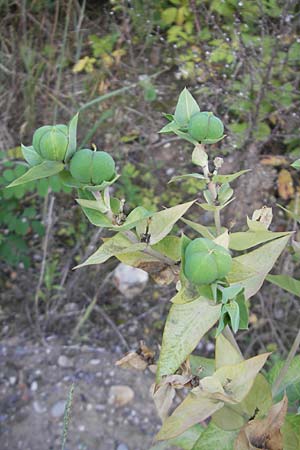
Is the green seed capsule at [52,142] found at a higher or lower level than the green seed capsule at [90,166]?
higher

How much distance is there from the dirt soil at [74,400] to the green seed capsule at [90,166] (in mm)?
973

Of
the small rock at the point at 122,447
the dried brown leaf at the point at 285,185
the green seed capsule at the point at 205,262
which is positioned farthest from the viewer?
the dried brown leaf at the point at 285,185

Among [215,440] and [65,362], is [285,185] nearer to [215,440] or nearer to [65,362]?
[65,362]

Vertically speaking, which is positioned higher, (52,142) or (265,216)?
(52,142)

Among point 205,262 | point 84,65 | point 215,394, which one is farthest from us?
point 84,65

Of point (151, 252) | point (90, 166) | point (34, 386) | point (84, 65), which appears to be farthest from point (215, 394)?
point (84, 65)

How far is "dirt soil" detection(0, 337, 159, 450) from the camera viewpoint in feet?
4.42

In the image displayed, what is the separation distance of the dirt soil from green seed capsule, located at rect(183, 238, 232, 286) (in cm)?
97

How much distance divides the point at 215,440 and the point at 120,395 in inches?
29.5

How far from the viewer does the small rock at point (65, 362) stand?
150 cm

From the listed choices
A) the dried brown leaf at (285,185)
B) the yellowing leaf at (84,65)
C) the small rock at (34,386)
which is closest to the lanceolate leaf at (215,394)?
the small rock at (34,386)

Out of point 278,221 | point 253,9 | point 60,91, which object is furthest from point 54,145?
point 60,91

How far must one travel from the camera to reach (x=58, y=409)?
140 cm

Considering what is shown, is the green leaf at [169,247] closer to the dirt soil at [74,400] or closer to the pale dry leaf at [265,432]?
the pale dry leaf at [265,432]
